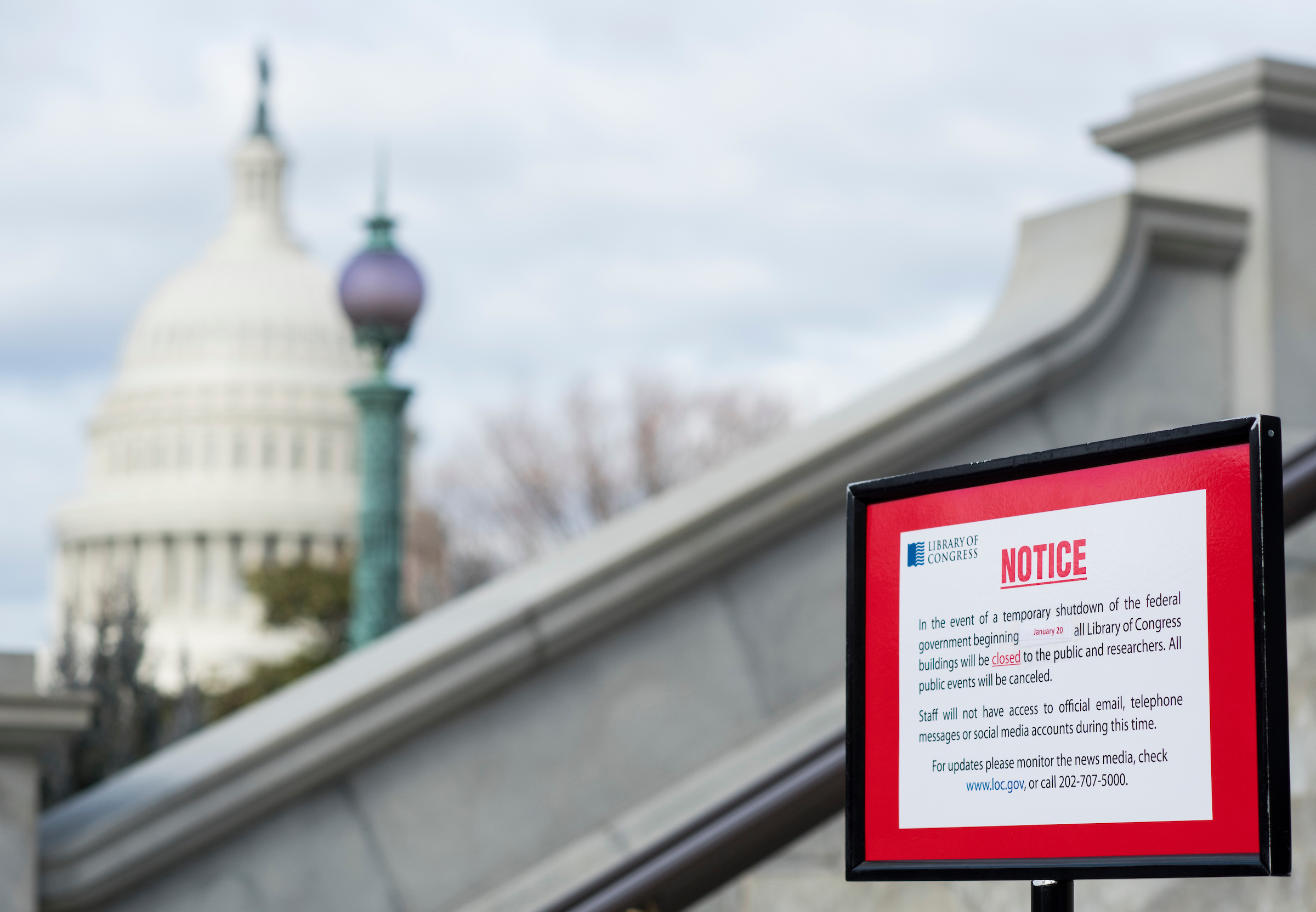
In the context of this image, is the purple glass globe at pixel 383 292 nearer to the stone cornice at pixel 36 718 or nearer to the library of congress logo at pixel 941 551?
the stone cornice at pixel 36 718

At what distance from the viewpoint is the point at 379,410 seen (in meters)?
12.8

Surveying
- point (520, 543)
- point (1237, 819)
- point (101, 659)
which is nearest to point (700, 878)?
point (1237, 819)

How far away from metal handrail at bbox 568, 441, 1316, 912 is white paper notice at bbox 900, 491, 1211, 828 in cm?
89

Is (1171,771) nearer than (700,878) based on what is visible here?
Yes

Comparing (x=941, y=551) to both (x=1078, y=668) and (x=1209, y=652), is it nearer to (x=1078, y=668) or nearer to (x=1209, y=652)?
(x=1078, y=668)

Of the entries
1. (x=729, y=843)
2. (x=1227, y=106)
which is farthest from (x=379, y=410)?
(x=729, y=843)

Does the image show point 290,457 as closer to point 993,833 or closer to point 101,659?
point 101,659

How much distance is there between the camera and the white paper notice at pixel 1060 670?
2.17 m

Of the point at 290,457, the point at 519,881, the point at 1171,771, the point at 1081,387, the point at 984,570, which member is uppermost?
the point at 290,457

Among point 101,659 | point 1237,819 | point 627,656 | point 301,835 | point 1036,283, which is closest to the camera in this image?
point 1237,819

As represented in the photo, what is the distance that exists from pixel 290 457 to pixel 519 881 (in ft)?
285

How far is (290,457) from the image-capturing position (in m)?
89.9

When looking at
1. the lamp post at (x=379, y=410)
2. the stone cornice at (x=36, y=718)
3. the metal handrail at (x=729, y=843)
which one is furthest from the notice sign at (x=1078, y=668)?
the lamp post at (x=379, y=410)

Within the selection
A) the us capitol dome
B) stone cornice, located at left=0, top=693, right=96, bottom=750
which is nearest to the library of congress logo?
stone cornice, located at left=0, top=693, right=96, bottom=750
